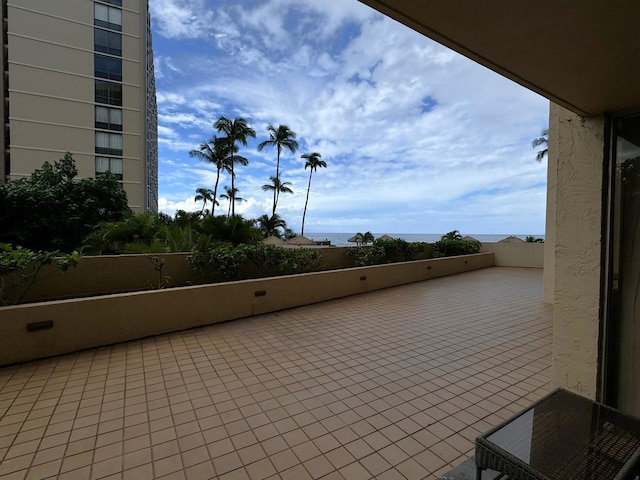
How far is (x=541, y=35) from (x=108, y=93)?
99.7 ft

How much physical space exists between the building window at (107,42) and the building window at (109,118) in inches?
169

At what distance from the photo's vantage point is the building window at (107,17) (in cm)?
2353

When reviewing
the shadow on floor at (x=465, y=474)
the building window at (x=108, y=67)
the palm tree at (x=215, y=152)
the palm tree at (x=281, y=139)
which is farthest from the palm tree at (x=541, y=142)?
the building window at (x=108, y=67)

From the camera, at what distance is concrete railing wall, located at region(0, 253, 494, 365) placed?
335 centimetres

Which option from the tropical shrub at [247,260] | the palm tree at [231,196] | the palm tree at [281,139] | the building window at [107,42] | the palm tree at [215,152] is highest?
the building window at [107,42]

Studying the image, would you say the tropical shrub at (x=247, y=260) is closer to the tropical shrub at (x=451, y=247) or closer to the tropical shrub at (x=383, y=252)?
the tropical shrub at (x=383, y=252)

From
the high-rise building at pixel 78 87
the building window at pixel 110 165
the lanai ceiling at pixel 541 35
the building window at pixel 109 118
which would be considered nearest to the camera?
the lanai ceiling at pixel 541 35

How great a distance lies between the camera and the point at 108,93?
2389 centimetres

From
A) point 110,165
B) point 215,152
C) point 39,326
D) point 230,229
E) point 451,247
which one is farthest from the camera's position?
point 110,165

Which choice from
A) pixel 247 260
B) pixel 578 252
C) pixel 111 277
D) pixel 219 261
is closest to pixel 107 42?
pixel 111 277

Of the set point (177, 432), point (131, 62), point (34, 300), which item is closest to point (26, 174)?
point (131, 62)

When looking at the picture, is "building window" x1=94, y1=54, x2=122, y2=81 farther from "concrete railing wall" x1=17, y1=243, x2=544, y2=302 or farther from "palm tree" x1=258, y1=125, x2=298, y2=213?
"concrete railing wall" x1=17, y1=243, x2=544, y2=302

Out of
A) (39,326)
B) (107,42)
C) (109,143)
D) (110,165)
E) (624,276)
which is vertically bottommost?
(39,326)

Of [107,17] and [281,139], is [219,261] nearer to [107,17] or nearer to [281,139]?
[281,139]
